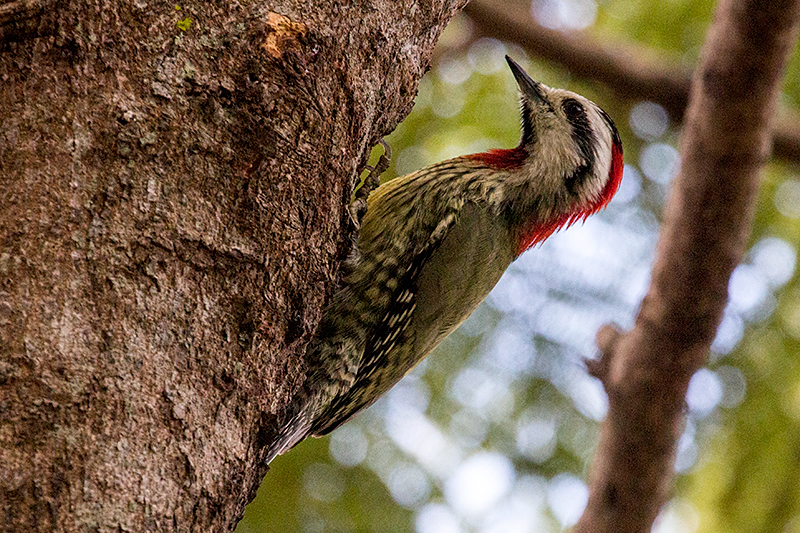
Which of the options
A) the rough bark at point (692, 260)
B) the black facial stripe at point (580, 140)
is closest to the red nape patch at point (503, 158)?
the black facial stripe at point (580, 140)

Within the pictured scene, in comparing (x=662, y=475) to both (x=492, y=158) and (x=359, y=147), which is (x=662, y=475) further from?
(x=359, y=147)

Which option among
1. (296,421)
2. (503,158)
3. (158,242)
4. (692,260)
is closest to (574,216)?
(503,158)

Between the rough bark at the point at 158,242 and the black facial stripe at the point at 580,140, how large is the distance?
5.54ft

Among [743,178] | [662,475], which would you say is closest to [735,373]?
[662,475]

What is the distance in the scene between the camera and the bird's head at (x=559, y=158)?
3.51 m

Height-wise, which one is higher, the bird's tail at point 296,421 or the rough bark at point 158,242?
the rough bark at point 158,242

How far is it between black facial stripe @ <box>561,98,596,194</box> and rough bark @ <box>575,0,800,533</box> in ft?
2.03

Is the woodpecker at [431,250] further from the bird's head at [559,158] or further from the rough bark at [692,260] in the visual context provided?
the rough bark at [692,260]

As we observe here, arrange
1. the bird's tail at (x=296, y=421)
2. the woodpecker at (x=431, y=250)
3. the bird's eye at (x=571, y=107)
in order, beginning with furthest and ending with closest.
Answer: the bird's eye at (x=571, y=107) < the woodpecker at (x=431, y=250) < the bird's tail at (x=296, y=421)

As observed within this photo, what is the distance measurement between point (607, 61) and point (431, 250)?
2.50 m

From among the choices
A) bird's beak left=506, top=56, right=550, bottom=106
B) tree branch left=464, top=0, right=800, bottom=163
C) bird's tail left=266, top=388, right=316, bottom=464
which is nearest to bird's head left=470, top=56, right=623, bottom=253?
bird's beak left=506, top=56, right=550, bottom=106

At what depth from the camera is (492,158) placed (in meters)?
3.55

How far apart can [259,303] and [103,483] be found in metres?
0.53

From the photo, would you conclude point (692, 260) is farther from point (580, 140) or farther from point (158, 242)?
point (158, 242)
